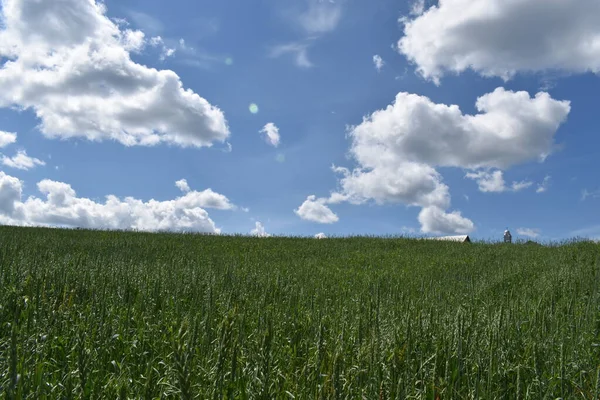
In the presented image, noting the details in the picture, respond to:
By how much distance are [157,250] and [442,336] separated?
15.0 m

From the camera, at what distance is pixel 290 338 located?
5.33 m

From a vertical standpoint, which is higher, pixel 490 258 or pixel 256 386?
pixel 490 258

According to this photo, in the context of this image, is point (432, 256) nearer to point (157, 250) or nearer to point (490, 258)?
point (490, 258)

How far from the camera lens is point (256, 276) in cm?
1056

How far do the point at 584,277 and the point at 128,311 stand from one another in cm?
1051

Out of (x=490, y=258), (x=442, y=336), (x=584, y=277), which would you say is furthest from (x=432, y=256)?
(x=442, y=336)

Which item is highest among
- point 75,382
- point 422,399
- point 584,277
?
point 584,277

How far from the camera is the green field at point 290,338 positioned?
2.91 m

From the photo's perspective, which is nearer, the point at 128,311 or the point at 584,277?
the point at 128,311

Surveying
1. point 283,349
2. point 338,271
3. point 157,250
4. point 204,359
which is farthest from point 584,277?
point 157,250

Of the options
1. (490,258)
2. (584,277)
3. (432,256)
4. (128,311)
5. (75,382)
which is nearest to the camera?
(75,382)

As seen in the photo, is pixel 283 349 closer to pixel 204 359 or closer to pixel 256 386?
pixel 204 359

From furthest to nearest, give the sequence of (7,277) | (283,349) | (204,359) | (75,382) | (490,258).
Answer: (490,258) → (7,277) → (283,349) → (204,359) → (75,382)

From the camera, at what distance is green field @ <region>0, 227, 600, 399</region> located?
114 inches
